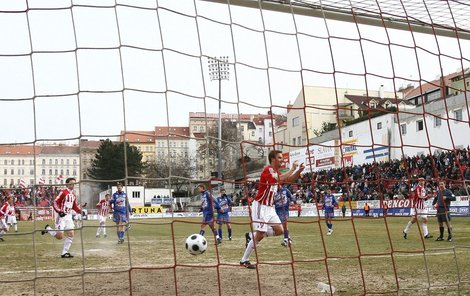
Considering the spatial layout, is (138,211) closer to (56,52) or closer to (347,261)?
(347,261)

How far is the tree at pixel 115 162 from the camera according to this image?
5.40 metres

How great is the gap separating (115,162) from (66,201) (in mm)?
6607

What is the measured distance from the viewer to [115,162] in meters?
6.05

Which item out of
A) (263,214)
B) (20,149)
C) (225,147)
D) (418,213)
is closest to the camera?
(20,149)

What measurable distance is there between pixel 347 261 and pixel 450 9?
427 cm

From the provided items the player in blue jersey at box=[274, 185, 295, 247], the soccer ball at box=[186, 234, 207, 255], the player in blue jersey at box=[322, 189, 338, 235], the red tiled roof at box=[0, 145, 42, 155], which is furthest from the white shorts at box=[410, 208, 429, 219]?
the red tiled roof at box=[0, 145, 42, 155]

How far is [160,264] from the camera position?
30.1 feet

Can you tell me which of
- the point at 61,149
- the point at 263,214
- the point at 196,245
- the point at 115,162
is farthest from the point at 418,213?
the point at 61,149

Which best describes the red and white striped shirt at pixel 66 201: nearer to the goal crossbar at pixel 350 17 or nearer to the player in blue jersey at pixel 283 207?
the player in blue jersey at pixel 283 207

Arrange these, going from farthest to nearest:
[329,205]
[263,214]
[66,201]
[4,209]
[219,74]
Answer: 1. [329,205]
2. [66,201]
3. [4,209]
4. [263,214]
5. [219,74]

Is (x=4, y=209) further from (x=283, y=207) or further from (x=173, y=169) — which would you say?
(x=283, y=207)

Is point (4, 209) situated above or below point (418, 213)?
above

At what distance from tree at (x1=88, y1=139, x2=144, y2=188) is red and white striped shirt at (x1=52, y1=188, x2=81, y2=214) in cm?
579

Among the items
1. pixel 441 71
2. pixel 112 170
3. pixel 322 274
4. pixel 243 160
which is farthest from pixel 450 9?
pixel 112 170
